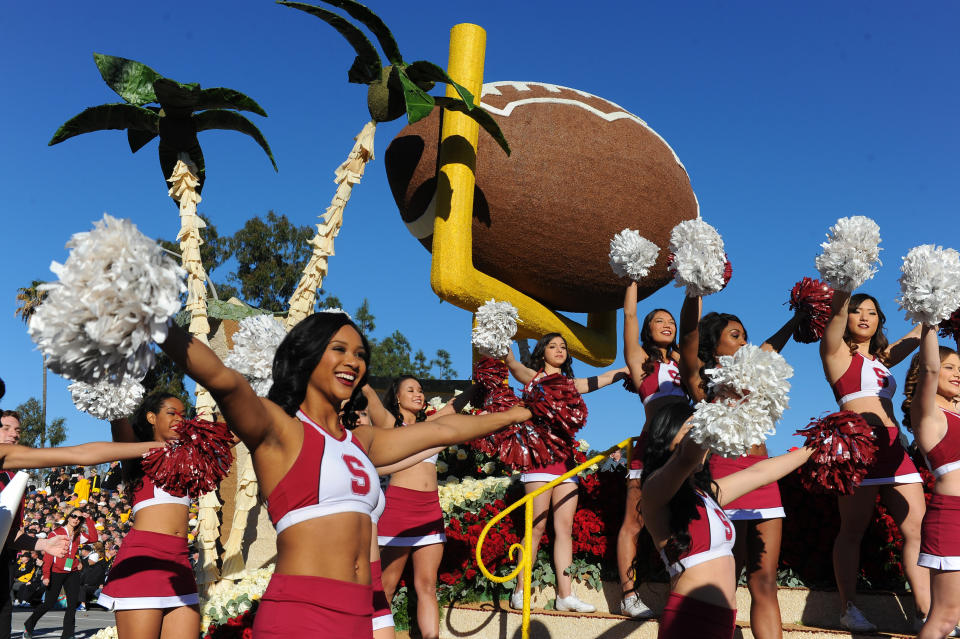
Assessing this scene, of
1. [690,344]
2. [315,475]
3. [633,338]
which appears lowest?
[315,475]

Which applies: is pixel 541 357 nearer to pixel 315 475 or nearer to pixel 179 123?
pixel 315 475

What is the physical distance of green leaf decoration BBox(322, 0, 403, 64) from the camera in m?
8.91

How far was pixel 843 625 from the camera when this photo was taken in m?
5.06

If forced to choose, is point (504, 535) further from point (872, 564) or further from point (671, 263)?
point (671, 263)

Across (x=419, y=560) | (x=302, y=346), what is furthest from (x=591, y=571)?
(x=302, y=346)

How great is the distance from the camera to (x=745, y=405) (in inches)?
98.4

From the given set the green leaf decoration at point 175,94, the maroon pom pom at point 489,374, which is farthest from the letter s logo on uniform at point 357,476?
the green leaf decoration at point 175,94

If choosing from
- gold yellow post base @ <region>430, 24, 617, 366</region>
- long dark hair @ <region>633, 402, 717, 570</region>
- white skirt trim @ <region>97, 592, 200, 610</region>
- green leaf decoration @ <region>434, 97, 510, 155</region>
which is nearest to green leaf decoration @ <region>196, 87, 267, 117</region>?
gold yellow post base @ <region>430, 24, 617, 366</region>

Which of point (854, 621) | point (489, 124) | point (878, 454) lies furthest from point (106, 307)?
point (489, 124)

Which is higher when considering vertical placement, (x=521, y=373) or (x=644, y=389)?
(x=521, y=373)

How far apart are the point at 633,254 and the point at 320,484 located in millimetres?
2861

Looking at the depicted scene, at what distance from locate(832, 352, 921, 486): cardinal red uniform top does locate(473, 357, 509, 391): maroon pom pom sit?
2.27m

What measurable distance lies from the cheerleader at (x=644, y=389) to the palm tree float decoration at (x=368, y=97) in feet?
12.0

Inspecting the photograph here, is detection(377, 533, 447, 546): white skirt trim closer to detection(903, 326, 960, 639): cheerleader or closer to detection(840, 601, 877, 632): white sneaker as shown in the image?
detection(840, 601, 877, 632): white sneaker
